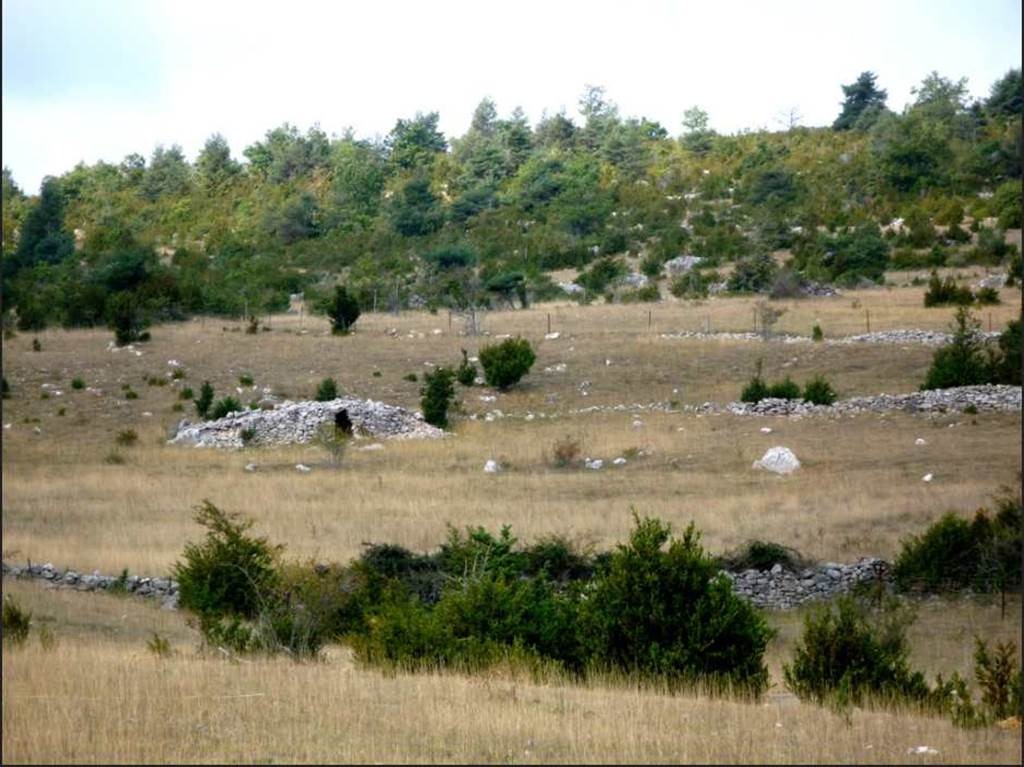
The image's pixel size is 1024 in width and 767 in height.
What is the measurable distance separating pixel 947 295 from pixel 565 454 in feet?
75.5

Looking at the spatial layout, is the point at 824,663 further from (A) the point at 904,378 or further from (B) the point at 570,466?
(A) the point at 904,378

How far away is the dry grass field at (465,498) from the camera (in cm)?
695

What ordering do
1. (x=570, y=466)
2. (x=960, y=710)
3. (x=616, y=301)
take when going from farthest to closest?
1. (x=616, y=301)
2. (x=570, y=466)
3. (x=960, y=710)

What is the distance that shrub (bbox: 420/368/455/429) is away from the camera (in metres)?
33.5

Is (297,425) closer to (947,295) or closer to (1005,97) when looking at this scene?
(947,295)

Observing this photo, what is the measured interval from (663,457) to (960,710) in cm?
2047

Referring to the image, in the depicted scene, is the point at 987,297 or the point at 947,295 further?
the point at 947,295

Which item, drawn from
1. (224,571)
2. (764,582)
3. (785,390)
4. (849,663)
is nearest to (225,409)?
(785,390)

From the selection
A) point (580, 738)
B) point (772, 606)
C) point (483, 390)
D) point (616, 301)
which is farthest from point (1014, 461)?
point (616, 301)

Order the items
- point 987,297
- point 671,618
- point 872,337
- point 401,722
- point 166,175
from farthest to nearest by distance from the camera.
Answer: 1. point 166,175
2. point 987,297
3. point 872,337
4. point 671,618
5. point 401,722

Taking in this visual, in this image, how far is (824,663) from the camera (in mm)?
10508

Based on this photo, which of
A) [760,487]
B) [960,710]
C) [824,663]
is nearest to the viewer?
[960,710]

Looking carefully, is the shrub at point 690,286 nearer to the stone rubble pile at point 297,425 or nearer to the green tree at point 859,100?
the stone rubble pile at point 297,425

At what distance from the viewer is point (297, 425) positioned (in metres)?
32.4
